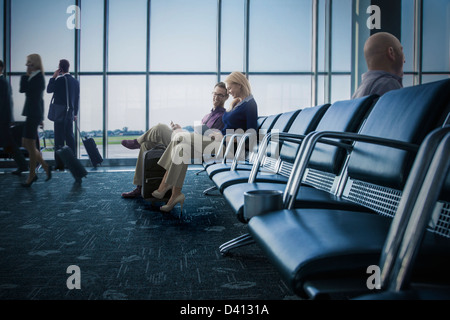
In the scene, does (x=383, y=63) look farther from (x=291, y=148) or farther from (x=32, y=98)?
(x=32, y=98)

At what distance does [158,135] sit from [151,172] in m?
0.34

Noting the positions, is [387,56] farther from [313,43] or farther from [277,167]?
[313,43]

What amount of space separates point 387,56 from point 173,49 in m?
5.12

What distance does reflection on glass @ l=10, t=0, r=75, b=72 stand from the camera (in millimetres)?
6156

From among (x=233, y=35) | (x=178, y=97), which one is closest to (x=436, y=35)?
(x=233, y=35)

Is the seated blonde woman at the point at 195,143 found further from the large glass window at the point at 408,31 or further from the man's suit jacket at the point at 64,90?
the large glass window at the point at 408,31

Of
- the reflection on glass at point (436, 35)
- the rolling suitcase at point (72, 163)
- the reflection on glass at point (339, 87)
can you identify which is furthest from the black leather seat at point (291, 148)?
the reflection on glass at point (436, 35)

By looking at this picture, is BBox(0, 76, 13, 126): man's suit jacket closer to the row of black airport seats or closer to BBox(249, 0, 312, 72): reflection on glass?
the row of black airport seats

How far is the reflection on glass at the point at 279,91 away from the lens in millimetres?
6500

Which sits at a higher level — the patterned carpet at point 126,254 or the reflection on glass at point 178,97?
the reflection on glass at point 178,97

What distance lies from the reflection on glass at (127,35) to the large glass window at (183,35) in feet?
0.64

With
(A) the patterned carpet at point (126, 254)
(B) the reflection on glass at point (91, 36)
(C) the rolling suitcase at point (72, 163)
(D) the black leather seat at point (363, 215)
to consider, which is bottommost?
(A) the patterned carpet at point (126, 254)

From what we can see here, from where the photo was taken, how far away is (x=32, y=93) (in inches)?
151

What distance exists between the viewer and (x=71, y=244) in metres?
1.82
